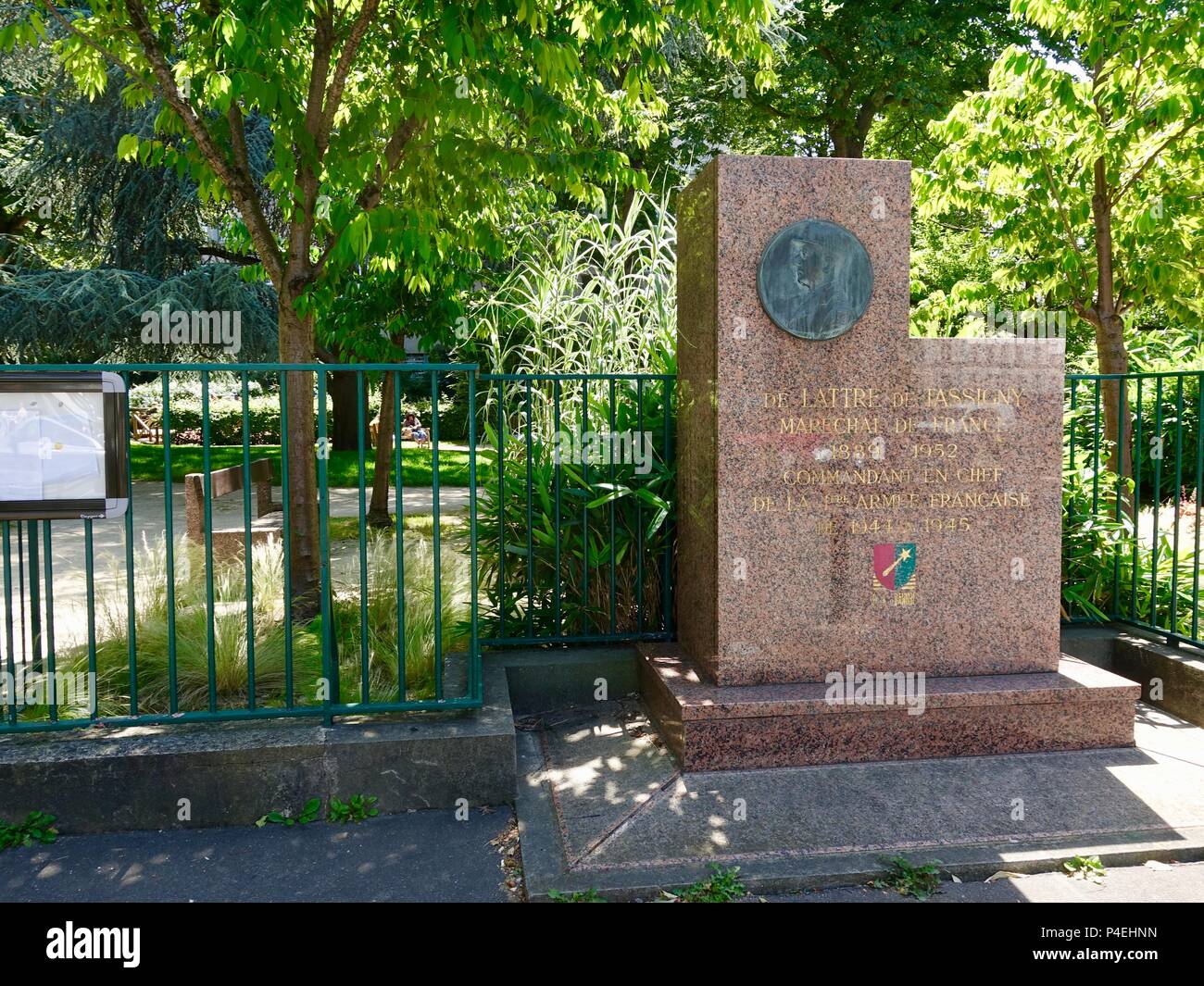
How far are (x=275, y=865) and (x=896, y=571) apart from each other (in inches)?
126

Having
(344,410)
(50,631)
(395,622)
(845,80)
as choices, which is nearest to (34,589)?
(50,631)

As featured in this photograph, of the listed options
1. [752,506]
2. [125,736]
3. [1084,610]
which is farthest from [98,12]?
[1084,610]

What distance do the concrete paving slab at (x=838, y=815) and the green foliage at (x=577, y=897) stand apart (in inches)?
2.0

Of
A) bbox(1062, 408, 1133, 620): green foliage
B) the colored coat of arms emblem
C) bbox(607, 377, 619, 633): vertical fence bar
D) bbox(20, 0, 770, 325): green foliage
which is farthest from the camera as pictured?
bbox(1062, 408, 1133, 620): green foliage

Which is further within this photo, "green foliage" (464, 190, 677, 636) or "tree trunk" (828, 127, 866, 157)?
"tree trunk" (828, 127, 866, 157)

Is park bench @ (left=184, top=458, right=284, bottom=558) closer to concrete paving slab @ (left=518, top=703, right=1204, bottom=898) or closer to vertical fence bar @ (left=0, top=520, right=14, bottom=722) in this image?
vertical fence bar @ (left=0, top=520, right=14, bottom=722)

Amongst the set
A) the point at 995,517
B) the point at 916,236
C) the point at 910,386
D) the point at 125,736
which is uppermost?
the point at 916,236

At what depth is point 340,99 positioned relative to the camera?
6.10m

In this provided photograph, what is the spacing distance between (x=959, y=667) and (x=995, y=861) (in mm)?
1438

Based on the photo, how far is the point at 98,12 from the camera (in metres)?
5.77

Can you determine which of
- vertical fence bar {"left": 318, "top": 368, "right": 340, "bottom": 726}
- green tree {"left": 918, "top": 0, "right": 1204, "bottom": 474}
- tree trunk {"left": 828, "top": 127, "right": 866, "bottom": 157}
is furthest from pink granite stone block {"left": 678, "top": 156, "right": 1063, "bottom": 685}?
tree trunk {"left": 828, "top": 127, "right": 866, "bottom": 157}

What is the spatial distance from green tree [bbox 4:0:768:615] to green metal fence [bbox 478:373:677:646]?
48.9 inches

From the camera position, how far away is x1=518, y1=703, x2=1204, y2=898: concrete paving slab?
3.63 metres

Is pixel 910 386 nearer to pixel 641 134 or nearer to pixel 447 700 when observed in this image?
pixel 447 700
